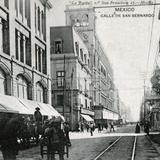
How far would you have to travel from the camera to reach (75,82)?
173 ft

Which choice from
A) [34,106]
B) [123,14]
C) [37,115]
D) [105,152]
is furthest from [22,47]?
[123,14]

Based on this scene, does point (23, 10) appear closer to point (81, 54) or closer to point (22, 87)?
point (22, 87)

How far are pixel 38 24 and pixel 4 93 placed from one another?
1070 cm

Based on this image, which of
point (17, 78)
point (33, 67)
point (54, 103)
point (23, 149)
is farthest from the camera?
point (54, 103)

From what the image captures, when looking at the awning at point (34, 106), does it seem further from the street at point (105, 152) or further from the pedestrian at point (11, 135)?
the pedestrian at point (11, 135)

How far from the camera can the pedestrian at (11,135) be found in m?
9.45

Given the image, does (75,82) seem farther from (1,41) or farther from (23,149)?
(23,149)

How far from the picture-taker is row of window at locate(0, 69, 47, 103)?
25.1m

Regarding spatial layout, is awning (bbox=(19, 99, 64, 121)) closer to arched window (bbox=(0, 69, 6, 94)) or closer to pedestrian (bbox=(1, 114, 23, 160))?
arched window (bbox=(0, 69, 6, 94))

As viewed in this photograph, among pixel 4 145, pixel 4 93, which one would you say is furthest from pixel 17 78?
pixel 4 145

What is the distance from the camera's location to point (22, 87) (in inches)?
1142

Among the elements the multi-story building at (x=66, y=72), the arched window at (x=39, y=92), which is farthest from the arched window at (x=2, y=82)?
the multi-story building at (x=66, y=72)

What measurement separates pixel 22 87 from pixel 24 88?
2.13 feet

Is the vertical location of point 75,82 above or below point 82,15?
below
